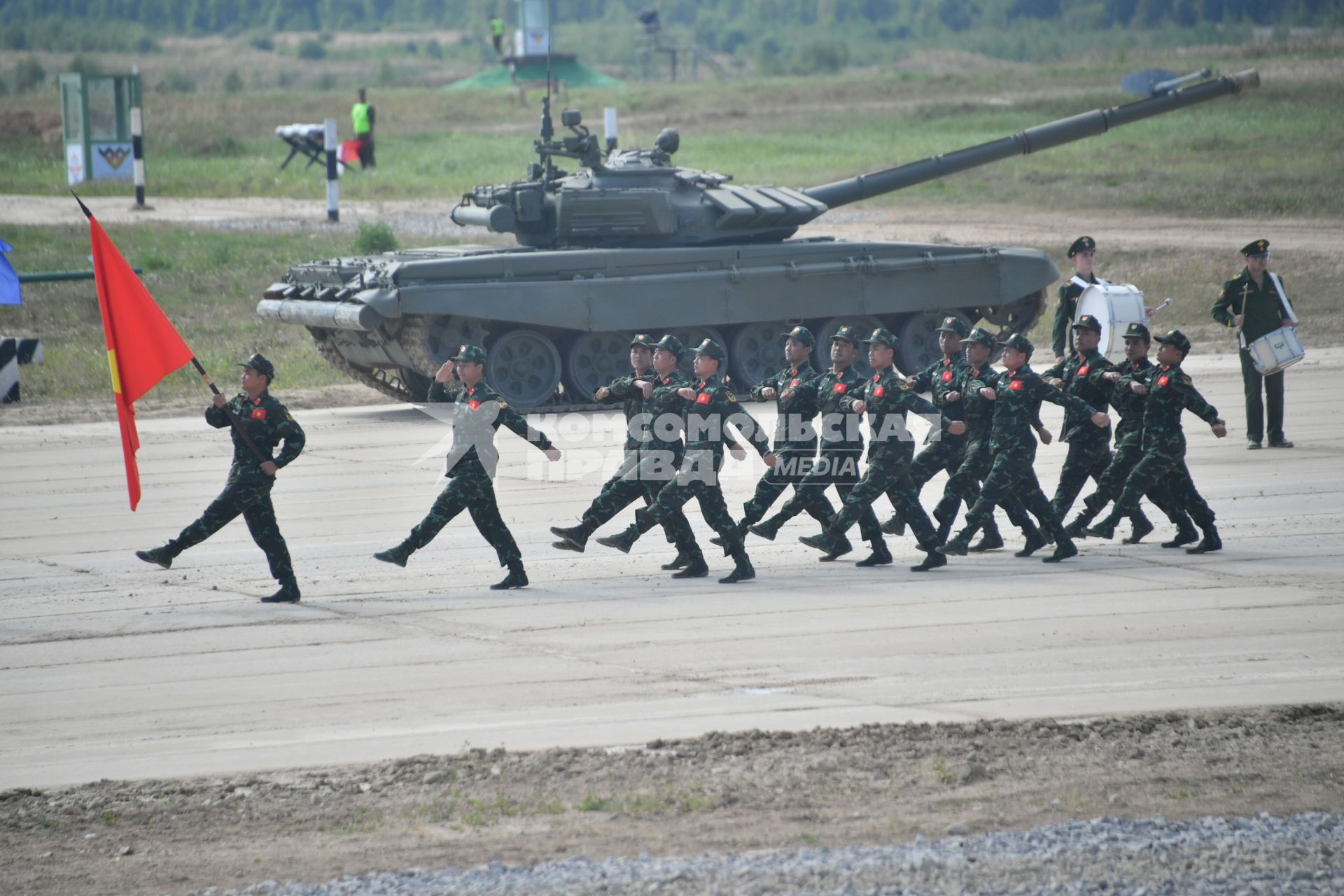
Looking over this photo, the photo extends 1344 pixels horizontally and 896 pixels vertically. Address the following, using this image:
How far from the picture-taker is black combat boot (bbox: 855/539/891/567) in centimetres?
1038

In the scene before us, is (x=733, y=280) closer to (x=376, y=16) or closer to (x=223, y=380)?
(x=223, y=380)

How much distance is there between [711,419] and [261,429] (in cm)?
255

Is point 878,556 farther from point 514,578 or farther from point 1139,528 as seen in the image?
point 514,578

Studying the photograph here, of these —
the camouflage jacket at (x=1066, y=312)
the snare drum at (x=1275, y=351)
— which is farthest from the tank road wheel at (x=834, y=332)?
the snare drum at (x=1275, y=351)

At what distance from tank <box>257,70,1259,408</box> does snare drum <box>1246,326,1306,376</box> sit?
5273 mm

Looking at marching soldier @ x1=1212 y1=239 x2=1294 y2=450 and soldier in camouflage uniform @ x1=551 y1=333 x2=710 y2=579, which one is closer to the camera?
soldier in camouflage uniform @ x1=551 y1=333 x2=710 y2=579

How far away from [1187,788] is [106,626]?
18.1 ft

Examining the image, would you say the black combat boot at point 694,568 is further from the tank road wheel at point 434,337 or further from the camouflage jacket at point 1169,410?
the tank road wheel at point 434,337

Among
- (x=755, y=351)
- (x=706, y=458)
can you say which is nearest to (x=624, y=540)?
(x=706, y=458)

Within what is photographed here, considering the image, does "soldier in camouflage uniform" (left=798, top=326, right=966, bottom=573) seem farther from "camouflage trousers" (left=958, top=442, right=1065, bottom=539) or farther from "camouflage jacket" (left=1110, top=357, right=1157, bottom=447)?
"camouflage jacket" (left=1110, top=357, right=1157, bottom=447)

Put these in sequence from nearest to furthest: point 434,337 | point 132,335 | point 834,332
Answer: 1. point 132,335
2. point 434,337
3. point 834,332

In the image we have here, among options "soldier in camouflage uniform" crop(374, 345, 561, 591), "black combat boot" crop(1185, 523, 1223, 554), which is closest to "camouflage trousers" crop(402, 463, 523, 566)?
"soldier in camouflage uniform" crop(374, 345, 561, 591)

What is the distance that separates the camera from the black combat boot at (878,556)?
10.4 metres

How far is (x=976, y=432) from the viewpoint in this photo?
10438 mm
